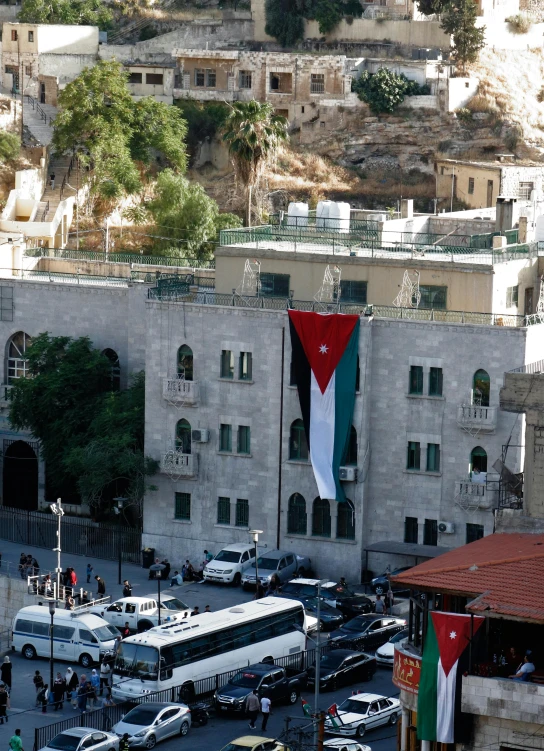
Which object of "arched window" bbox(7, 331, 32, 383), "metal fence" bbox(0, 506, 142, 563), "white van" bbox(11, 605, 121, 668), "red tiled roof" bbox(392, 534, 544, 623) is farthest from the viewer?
"arched window" bbox(7, 331, 32, 383)

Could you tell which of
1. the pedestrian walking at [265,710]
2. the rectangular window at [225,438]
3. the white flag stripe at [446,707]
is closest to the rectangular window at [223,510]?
the rectangular window at [225,438]

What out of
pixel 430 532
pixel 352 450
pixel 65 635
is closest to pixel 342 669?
pixel 65 635

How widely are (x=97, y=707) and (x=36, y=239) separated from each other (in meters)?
42.2

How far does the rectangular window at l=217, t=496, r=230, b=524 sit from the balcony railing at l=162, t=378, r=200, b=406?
144 inches

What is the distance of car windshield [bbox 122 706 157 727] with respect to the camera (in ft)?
159

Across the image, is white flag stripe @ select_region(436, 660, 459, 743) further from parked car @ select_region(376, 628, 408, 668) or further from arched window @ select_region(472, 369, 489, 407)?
arched window @ select_region(472, 369, 489, 407)

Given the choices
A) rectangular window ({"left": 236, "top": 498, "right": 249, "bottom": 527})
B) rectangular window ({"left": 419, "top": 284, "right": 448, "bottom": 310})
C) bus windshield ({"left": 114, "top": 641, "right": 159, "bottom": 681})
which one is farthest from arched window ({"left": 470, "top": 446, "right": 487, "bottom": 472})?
bus windshield ({"left": 114, "top": 641, "right": 159, "bottom": 681})

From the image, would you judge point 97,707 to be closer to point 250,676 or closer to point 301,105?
point 250,676

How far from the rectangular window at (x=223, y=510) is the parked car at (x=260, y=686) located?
45.9 ft

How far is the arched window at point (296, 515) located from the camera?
64438 mm

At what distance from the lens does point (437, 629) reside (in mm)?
33719

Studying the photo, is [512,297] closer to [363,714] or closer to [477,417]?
[477,417]

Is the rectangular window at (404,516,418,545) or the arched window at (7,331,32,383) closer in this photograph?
the rectangular window at (404,516,418,545)

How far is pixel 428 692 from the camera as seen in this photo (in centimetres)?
3362
